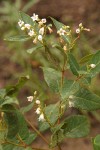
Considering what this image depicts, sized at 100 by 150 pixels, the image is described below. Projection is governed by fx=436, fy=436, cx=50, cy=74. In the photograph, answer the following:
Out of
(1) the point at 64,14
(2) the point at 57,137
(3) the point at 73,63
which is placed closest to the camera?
(3) the point at 73,63

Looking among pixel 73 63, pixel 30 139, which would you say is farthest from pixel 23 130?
pixel 73 63

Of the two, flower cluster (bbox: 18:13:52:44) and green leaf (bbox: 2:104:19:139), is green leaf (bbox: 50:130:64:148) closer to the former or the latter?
green leaf (bbox: 2:104:19:139)

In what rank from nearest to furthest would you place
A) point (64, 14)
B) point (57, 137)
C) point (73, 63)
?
1. point (73, 63)
2. point (57, 137)
3. point (64, 14)

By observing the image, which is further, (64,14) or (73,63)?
(64,14)

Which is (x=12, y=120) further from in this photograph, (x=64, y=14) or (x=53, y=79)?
(x=64, y=14)

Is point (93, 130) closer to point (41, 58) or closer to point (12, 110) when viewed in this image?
point (41, 58)

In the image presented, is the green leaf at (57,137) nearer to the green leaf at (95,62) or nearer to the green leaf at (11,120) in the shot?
the green leaf at (11,120)

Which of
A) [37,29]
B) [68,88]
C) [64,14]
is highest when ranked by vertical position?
[64,14]
